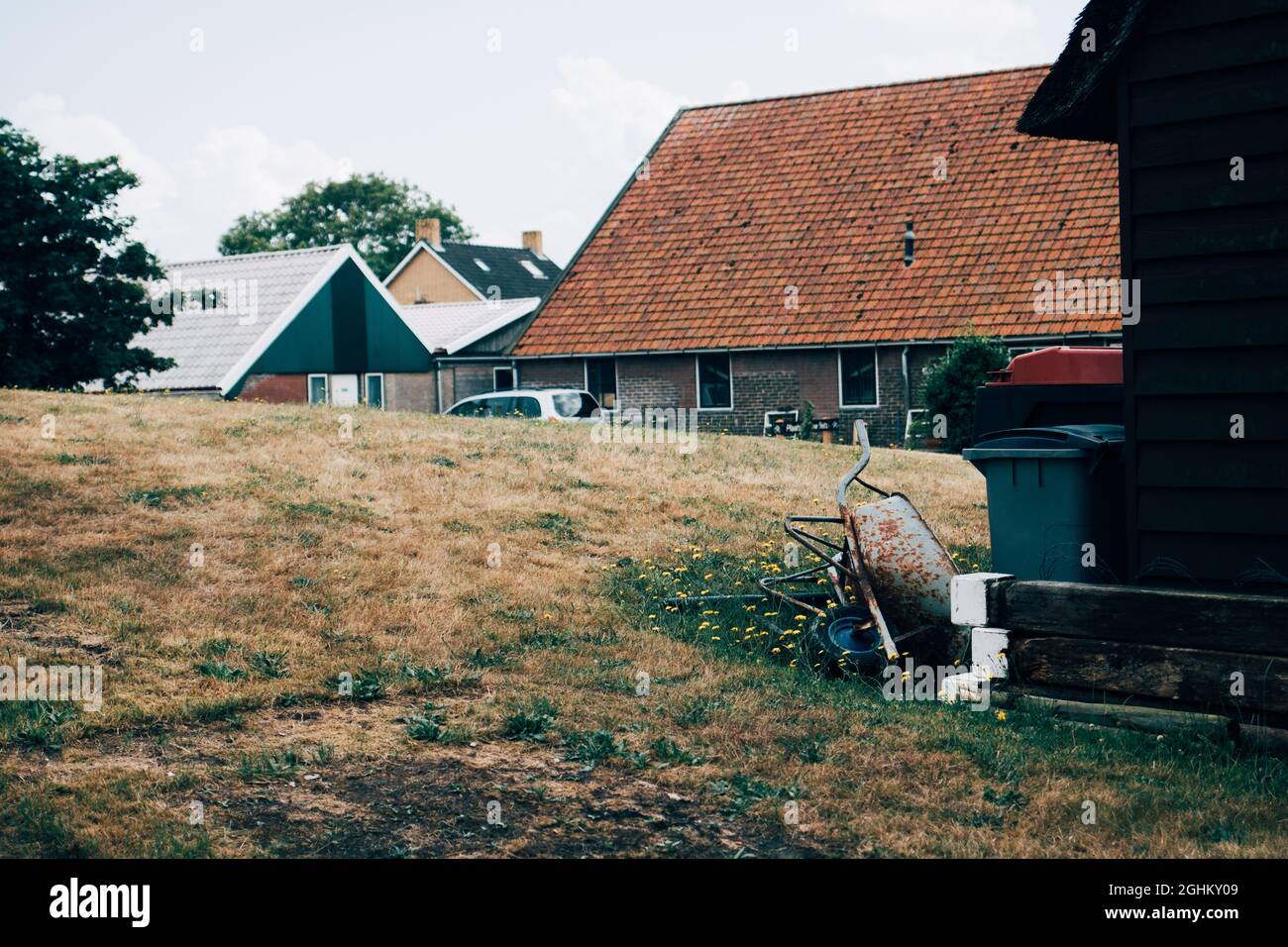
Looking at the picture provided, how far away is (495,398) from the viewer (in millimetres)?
28188

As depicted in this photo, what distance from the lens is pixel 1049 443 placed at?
8.48m

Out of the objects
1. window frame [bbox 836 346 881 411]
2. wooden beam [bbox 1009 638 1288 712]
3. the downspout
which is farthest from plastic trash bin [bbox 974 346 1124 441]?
window frame [bbox 836 346 881 411]

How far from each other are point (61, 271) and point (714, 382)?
14437 millimetres

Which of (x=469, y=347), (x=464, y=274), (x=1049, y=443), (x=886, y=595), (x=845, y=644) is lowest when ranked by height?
(x=845, y=644)

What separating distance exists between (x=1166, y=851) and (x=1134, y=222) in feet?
13.0

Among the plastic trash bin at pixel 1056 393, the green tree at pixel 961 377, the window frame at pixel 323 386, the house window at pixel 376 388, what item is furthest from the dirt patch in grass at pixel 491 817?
the house window at pixel 376 388

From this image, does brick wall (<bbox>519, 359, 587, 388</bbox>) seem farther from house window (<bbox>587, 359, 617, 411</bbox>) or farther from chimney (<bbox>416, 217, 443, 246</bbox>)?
chimney (<bbox>416, 217, 443, 246</bbox>)

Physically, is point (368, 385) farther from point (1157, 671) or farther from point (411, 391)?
point (1157, 671)

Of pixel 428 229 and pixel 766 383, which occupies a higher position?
pixel 428 229

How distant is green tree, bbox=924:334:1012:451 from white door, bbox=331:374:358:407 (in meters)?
20.2

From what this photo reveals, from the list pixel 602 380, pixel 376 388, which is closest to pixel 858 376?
pixel 602 380

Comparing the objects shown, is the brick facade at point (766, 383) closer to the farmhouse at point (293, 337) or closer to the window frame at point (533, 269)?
the farmhouse at point (293, 337)

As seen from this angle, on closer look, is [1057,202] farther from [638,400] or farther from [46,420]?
[46,420]

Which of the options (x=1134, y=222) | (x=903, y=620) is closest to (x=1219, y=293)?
(x=1134, y=222)
